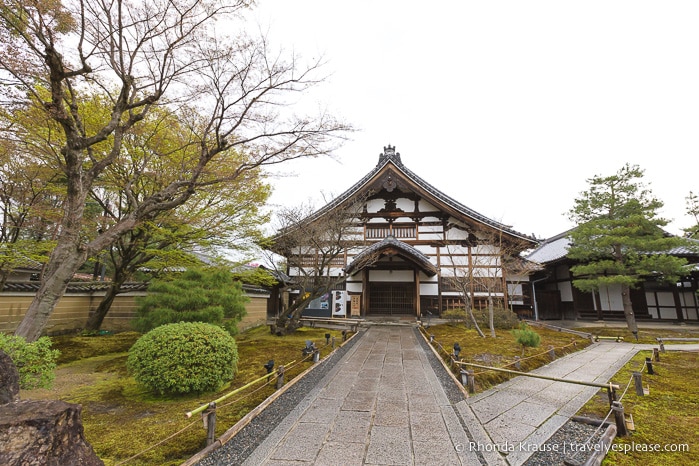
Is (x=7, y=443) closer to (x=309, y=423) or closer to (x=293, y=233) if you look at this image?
(x=309, y=423)

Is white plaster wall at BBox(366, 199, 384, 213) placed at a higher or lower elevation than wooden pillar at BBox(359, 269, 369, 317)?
higher

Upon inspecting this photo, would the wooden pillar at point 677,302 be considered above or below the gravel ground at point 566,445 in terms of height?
above

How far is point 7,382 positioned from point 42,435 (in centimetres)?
85

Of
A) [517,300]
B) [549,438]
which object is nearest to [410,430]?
[549,438]

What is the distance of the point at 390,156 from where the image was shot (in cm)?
1858

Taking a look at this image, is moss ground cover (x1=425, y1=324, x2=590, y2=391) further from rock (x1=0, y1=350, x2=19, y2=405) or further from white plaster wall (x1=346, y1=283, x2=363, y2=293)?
rock (x1=0, y1=350, x2=19, y2=405)

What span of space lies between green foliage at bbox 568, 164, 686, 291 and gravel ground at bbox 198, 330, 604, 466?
40.8 ft

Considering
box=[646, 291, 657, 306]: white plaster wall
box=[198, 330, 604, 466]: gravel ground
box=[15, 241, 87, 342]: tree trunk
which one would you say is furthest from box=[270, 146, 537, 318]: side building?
box=[15, 241, 87, 342]: tree trunk

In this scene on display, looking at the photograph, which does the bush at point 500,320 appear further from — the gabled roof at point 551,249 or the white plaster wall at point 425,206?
the gabled roof at point 551,249

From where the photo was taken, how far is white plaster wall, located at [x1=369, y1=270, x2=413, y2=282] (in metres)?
16.9

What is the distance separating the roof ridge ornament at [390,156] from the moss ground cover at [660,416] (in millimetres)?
14361

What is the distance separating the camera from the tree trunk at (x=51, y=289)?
513cm

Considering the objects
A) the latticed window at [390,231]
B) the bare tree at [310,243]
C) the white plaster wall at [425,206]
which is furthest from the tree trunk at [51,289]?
the white plaster wall at [425,206]

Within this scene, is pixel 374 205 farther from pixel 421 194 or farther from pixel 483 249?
pixel 483 249
